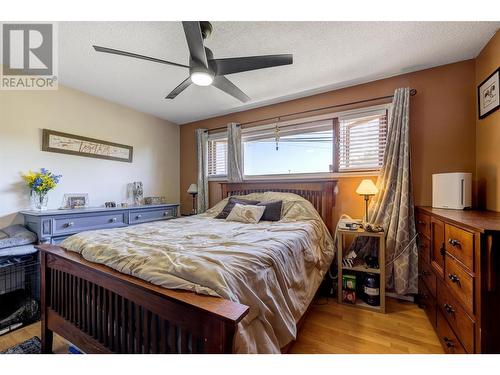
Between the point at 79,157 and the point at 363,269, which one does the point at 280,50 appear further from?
the point at 79,157

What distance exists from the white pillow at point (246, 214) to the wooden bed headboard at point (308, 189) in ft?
2.00

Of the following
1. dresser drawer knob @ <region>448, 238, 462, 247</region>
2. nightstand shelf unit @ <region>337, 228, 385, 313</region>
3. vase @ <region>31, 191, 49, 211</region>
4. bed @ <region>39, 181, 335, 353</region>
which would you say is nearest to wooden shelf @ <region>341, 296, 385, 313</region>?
nightstand shelf unit @ <region>337, 228, 385, 313</region>

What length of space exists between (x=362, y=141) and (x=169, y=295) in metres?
2.57

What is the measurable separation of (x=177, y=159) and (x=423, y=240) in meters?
3.81

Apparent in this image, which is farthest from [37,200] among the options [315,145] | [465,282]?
[465,282]

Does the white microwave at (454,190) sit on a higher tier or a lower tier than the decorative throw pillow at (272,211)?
higher

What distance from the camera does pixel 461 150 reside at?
2062 millimetres

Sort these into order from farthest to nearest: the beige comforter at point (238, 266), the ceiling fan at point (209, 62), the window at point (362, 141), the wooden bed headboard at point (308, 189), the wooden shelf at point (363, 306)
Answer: the wooden bed headboard at point (308, 189), the window at point (362, 141), the wooden shelf at point (363, 306), the ceiling fan at point (209, 62), the beige comforter at point (238, 266)

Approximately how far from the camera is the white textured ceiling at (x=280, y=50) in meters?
1.65

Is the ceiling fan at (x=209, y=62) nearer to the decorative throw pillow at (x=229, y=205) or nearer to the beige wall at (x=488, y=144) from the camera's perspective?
the decorative throw pillow at (x=229, y=205)

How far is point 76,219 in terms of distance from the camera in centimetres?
231

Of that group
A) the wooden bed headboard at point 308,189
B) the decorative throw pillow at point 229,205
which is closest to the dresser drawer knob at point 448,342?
the wooden bed headboard at point 308,189
